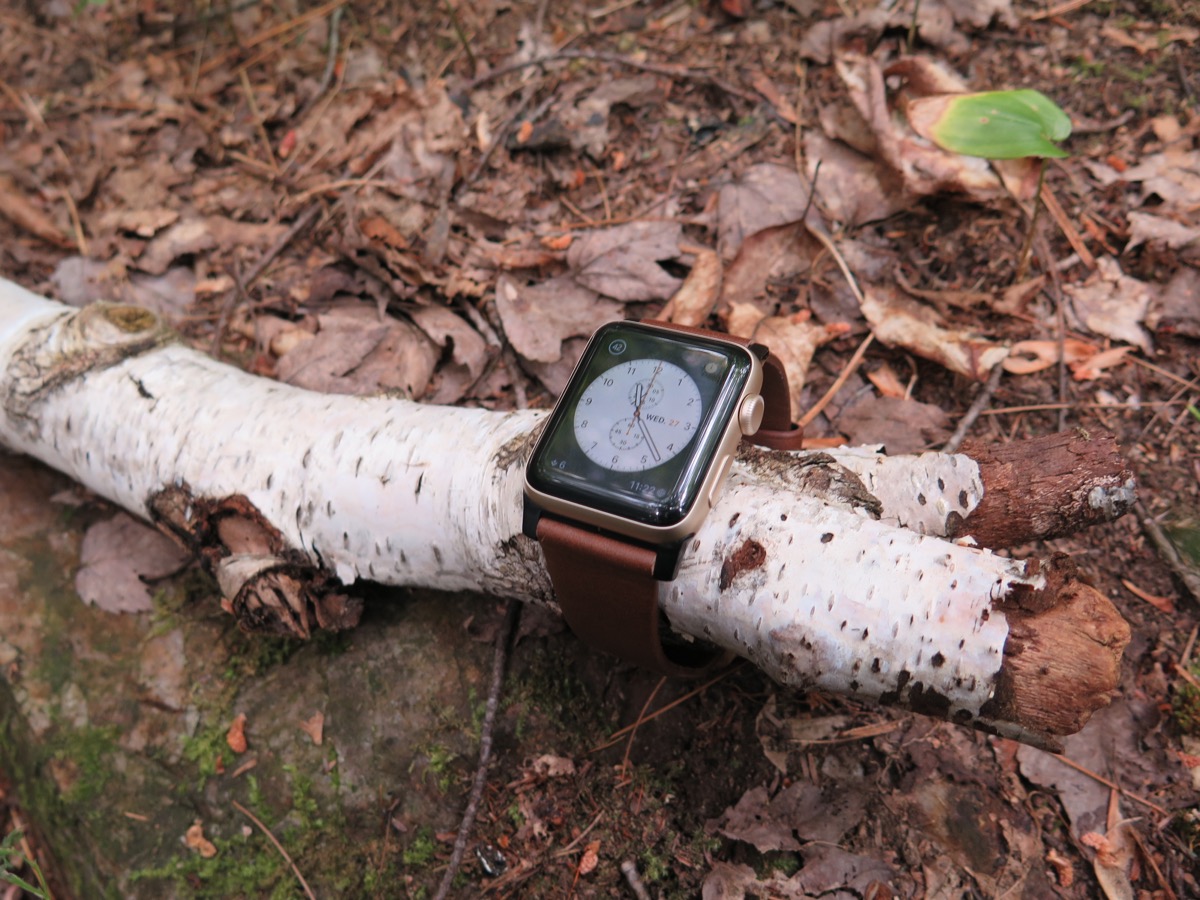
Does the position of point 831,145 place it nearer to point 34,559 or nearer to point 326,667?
point 326,667

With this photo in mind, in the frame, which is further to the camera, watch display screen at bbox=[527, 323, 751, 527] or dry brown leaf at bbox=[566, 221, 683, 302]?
dry brown leaf at bbox=[566, 221, 683, 302]

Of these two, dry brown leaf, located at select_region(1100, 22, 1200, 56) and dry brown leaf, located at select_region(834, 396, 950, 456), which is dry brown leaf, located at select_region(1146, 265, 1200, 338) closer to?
dry brown leaf, located at select_region(834, 396, 950, 456)

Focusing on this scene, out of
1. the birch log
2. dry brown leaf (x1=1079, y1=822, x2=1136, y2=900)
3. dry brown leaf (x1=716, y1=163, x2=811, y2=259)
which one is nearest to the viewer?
the birch log

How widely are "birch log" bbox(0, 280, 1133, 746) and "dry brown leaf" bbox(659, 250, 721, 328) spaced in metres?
0.89

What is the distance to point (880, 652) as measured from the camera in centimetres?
139

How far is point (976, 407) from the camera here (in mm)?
2316

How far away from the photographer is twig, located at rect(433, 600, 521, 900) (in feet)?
6.20

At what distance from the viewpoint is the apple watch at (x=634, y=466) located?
1541 millimetres

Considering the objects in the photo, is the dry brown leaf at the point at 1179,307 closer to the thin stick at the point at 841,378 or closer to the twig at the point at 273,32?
the thin stick at the point at 841,378

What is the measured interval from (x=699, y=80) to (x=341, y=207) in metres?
1.52

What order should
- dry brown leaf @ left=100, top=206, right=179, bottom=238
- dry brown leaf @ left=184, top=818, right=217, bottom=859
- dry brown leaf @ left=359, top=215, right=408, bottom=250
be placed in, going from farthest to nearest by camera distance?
dry brown leaf @ left=100, top=206, right=179, bottom=238 → dry brown leaf @ left=359, top=215, right=408, bottom=250 → dry brown leaf @ left=184, top=818, right=217, bottom=859

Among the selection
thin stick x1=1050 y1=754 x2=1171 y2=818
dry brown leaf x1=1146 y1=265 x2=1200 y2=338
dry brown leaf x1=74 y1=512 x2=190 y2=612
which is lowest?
thin stick x1=1050 y1=754 x2=1171 y2=818

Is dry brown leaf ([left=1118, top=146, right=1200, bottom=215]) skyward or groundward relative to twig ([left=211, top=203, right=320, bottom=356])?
groundward

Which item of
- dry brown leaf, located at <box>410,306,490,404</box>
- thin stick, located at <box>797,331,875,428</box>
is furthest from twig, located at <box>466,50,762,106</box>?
dry brown leaf, located at <box>410,306,490,404</box>
